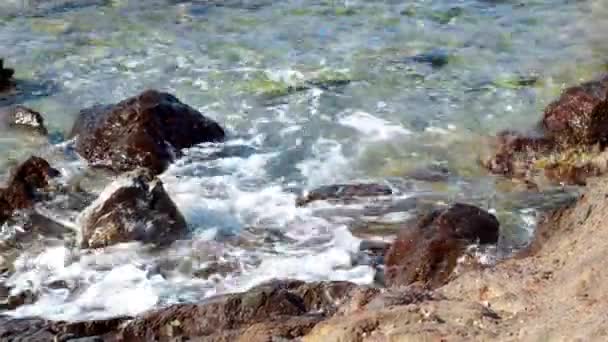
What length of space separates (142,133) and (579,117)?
4218 millimetres

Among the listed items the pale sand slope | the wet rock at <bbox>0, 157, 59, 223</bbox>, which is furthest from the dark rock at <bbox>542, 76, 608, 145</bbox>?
the wet rock at <bbox>0, 157, 59, 223</bbox>

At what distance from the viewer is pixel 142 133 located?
9984 millimetres

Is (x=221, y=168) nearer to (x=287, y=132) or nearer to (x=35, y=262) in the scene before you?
(x=287, y=132)

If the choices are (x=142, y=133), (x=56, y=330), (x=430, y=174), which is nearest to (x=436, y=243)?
(x=430, y=174)

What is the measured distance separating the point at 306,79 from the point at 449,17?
302 centimetres

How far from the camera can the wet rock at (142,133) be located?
32.7 feet

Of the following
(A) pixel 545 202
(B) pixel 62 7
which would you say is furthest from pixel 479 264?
(B) pixel 62 7

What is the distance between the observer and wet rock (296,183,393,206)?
9109 millimetres

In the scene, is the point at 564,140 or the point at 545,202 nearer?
the point at 545,202

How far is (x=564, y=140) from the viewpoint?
32.3 feet

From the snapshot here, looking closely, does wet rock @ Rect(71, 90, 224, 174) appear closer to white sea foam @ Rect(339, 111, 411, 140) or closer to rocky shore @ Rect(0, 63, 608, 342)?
rocky shore @ Rect(0, 63, 608, 342)

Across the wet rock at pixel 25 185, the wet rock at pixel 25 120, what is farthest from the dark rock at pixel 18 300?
the wet rock at pixel 25 120

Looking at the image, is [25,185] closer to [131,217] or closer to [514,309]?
[131,217]

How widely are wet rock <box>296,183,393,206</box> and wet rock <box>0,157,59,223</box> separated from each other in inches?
92.3
